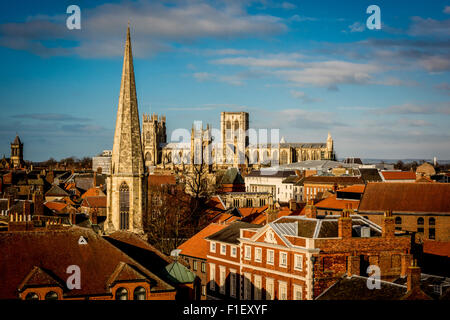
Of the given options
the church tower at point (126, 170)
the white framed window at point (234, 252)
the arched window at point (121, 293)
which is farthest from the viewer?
the church tower at point (126, 170)

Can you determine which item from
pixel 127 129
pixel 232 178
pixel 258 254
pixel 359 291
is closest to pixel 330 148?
pixel 232 178

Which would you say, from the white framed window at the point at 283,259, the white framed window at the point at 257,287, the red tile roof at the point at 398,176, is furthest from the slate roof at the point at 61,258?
the red tile roof at the point at 398,176

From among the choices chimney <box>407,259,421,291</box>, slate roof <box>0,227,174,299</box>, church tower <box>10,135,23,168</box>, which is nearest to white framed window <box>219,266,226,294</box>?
slate roof <box>0,227,174,299</box>

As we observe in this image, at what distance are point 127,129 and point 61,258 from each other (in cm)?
2634

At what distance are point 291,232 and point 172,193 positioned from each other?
4340cm

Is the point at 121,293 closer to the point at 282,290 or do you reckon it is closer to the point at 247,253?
the point at 282,290

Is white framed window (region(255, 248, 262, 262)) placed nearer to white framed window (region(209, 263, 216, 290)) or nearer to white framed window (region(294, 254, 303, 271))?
white framed window (region(294, 254, 303, 271))

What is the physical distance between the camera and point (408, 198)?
54.5 meters

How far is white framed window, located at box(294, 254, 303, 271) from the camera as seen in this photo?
1162 inches

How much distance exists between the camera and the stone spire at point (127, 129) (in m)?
49.4

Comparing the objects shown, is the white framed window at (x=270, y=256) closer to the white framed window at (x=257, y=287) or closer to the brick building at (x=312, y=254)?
the brick building at (x=312, y=254)

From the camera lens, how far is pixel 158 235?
53.7 meters
